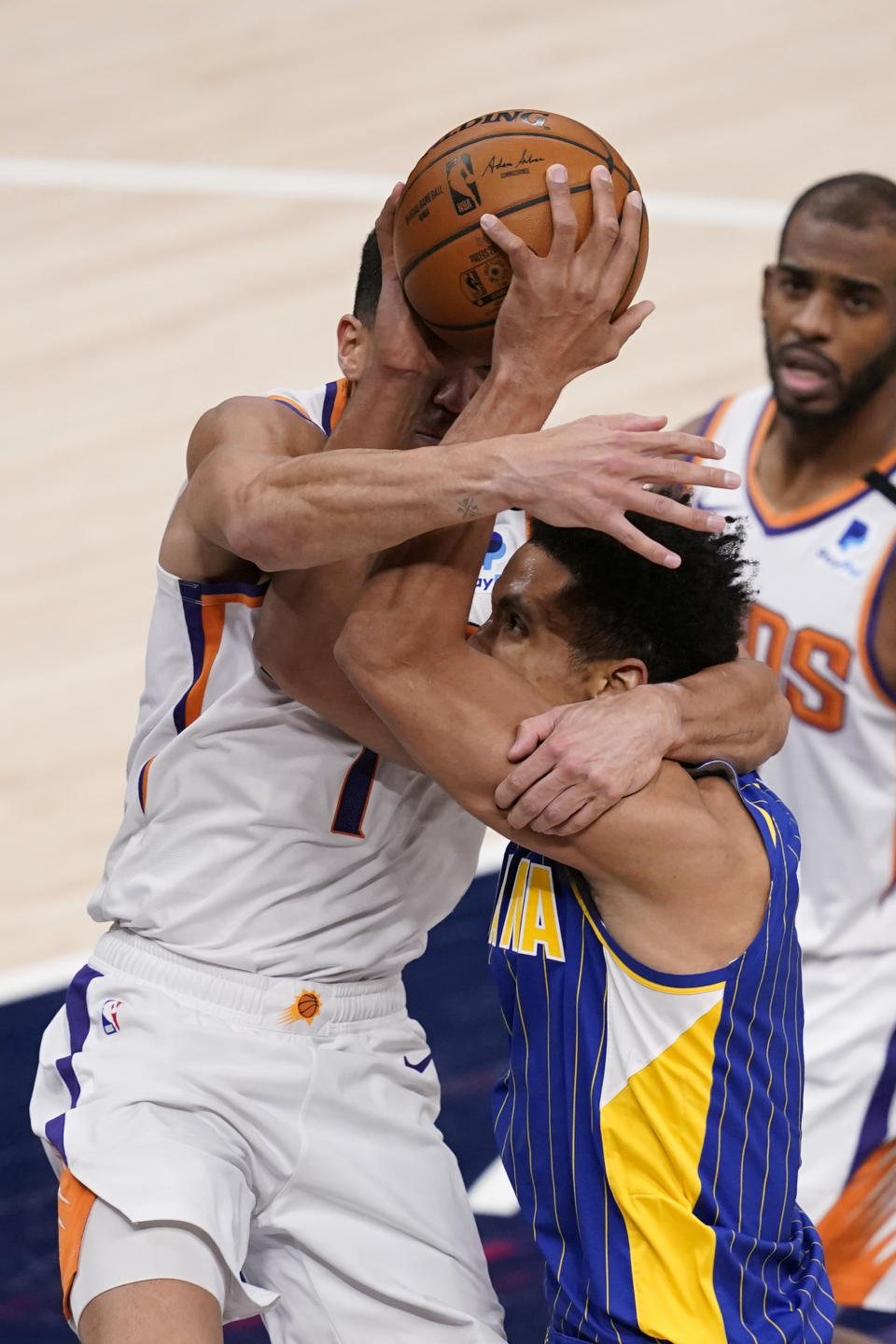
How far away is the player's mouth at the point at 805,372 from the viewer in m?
4.82

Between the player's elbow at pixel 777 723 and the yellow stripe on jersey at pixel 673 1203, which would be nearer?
the yellow stripe on jersey at pixel 673 1203

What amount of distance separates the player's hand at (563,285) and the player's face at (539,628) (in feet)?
0.96

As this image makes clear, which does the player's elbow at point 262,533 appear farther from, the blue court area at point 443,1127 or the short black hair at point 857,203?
the short black hair at point 857,203

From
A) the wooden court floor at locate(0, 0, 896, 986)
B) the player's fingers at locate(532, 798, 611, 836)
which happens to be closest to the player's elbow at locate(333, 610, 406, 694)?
the player's fingers at locate(532, 798, 611, 836)

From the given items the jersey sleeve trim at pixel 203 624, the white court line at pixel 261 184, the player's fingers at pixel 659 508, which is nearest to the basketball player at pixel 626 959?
the player's fingers at pixel 659 508

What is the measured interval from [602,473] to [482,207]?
485 millimetres

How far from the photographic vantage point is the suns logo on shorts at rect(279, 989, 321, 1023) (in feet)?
10.8

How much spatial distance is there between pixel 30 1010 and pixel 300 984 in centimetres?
212

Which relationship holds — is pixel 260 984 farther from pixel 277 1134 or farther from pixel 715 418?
pixel 715 418

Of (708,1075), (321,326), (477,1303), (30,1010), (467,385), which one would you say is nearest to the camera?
(708,1075)

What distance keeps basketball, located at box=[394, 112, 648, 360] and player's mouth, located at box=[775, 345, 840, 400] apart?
6.88 feet

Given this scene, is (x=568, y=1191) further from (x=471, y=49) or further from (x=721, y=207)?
(x=471, y=49)

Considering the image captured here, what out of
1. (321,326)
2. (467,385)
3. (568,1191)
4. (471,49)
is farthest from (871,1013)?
(471,49)

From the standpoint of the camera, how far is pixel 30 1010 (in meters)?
5.19
